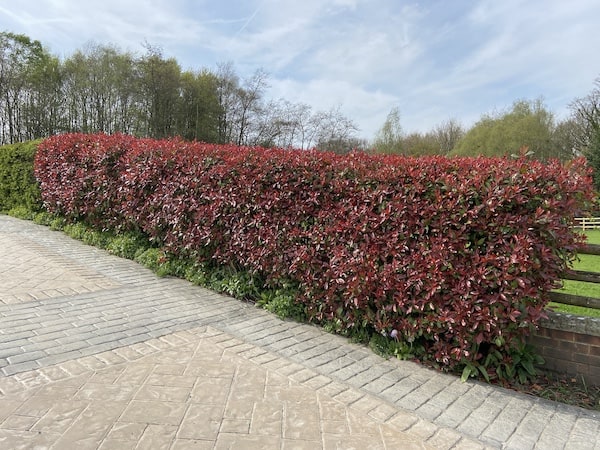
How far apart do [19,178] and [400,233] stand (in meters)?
10.2

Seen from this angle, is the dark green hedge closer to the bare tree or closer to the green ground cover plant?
the green ground cover plant

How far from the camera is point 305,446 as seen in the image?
2.19 metres

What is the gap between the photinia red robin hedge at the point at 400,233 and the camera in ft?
9.59

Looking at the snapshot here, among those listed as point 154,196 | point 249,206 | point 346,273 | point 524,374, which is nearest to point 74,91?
point 154,196

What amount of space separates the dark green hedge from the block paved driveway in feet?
20.5

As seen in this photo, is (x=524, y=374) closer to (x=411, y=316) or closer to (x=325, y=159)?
(x=411, y=316)

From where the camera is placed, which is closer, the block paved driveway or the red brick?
the block paved driveway

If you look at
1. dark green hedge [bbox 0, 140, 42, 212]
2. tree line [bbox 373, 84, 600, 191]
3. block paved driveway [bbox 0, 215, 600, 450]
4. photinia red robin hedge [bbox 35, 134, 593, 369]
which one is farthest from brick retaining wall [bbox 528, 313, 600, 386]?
tree line [bbox 373, 84, 600, 191]

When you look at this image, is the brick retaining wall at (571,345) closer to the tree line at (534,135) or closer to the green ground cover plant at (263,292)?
the green ground cover plant at (263,292)

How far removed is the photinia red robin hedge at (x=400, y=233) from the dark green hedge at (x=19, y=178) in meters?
6.04

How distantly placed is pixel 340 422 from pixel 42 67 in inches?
999

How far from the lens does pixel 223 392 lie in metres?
2.69

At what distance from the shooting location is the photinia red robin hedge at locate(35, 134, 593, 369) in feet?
9.59

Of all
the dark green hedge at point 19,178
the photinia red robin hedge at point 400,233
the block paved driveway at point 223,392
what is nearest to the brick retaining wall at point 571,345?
the photinia red robin hedge at point 400,233
